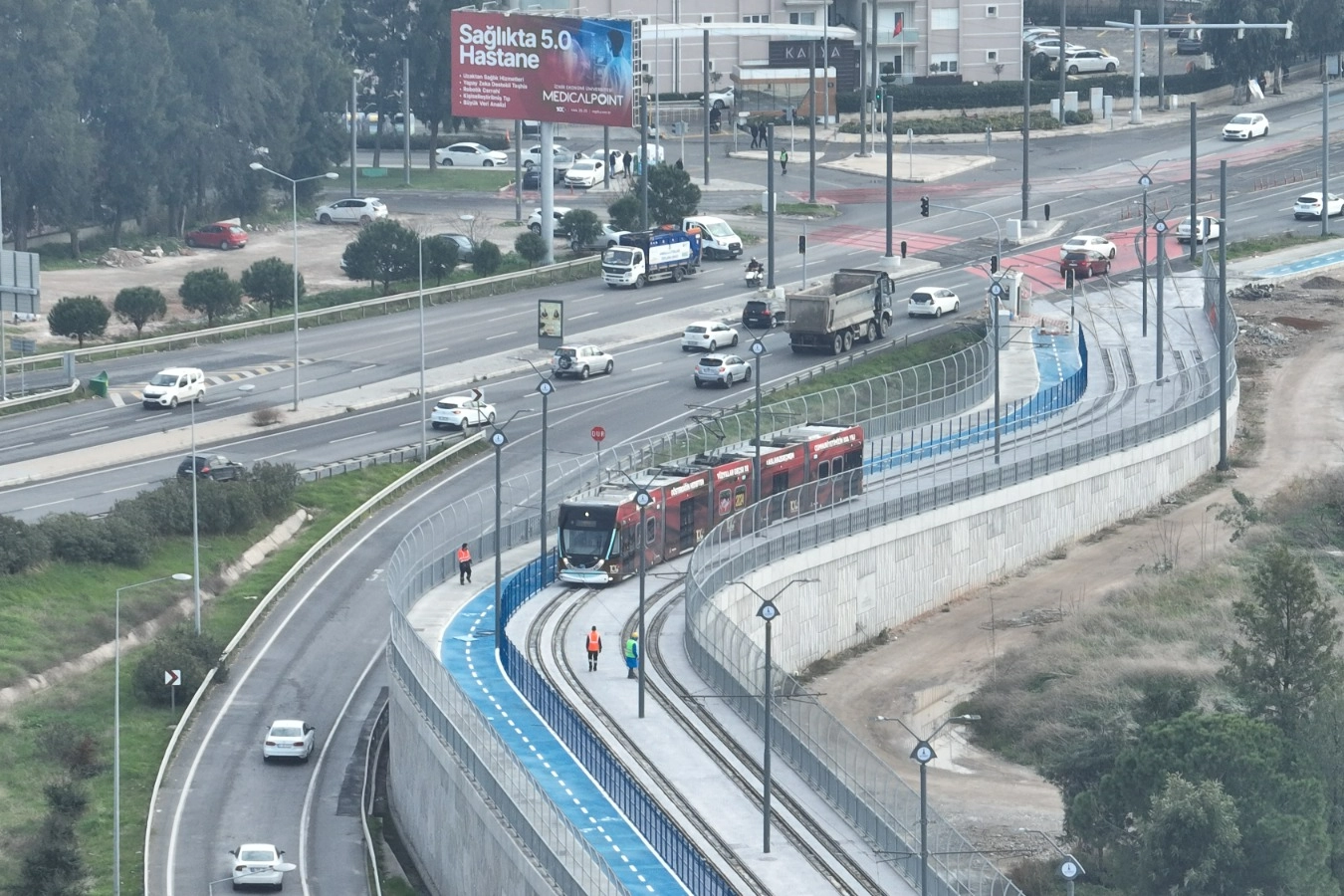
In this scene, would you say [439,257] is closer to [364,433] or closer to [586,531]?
[364,433]

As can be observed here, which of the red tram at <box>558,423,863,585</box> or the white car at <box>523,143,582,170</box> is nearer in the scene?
the red tram at <box>558,423,863,585</box>

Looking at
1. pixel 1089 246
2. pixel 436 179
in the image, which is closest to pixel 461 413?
pixel 1089 246

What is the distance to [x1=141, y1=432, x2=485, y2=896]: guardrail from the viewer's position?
65.5m

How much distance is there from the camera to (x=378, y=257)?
116m

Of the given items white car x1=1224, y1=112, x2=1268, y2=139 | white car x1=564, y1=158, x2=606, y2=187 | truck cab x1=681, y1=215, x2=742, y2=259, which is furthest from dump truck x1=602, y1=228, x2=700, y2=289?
white car x1=1224, y1=112, x2=1268, y2=139

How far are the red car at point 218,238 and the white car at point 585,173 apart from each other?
1963 cm

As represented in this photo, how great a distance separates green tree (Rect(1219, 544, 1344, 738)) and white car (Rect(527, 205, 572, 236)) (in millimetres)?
59254

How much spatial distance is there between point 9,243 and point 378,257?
26.1 meters

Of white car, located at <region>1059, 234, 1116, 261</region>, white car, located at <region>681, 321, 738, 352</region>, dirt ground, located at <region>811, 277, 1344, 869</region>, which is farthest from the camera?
white car, located at <region>1059, 234, 1116, 261</region>

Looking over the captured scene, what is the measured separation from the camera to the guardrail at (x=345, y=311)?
338 feet

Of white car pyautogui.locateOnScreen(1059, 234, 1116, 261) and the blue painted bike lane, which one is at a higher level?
white car pyautogui.locateOnScreen(1059, 234, 1116, 261)

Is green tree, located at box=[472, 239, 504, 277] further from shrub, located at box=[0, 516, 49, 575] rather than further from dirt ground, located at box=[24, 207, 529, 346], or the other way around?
shrub, located at box=[0, 516, 49, 575]

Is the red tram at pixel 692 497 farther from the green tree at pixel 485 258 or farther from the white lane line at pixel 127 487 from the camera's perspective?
the green tree at pixel 485 258

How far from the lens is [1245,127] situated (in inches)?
5743
